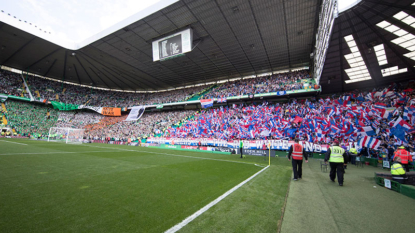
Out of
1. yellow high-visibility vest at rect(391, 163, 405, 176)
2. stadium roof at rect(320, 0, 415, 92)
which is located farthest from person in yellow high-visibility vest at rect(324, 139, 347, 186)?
stadium roof at rect(320, 0, 415, 92)

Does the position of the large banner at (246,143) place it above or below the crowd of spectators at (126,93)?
below

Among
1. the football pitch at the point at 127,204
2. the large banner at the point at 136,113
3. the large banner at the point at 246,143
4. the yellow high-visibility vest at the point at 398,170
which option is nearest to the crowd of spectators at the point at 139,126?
the large banner at the point at 136,113

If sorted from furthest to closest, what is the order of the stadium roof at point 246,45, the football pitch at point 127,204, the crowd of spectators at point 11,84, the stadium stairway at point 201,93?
the stadium stairway at point 201,93, the crowd of spectators at point 11,84, the stadium roof at point 246,45, the football pitch at point 127,204

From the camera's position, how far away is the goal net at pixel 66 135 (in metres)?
28.4

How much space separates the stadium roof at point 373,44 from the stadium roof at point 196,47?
180 inches

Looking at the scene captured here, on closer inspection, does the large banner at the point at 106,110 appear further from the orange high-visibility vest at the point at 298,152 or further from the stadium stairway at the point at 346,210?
the stadium stairway at the point at 346,210

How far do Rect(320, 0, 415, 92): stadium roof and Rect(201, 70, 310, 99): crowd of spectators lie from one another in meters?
6.07

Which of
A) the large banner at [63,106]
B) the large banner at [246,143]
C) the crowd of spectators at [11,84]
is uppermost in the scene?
the crowd of spectators at [11,84]

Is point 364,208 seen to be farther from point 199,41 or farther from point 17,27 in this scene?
point 17,27

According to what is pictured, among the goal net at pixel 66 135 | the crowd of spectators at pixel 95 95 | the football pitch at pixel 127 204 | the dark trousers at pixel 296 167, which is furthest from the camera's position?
the crowd of spectators at pixel 95 95

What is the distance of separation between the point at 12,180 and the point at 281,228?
25.7 feet

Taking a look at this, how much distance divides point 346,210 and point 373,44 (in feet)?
48.6

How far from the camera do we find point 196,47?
886 inches

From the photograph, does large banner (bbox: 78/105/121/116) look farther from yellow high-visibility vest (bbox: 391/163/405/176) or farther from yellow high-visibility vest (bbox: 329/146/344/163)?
yellow high-visibility vest (bbox: 391/163/405/176)
